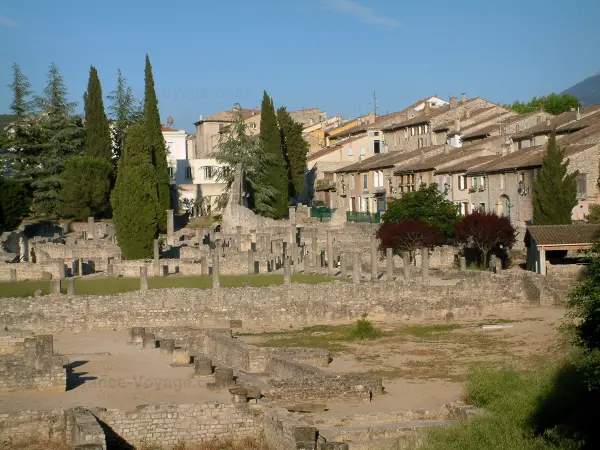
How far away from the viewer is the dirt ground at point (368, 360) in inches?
1009

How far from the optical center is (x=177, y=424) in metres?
22.6

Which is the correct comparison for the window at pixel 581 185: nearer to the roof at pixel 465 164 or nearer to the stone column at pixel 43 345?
the roof at pixel 465 164

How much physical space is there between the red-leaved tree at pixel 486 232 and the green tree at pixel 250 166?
2179cm

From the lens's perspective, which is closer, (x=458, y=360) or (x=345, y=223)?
(x=458, y=360)

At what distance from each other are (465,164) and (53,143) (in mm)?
30374

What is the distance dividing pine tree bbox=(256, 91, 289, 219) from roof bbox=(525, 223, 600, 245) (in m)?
Answer: 27.9

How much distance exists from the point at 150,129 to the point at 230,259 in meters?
23.7

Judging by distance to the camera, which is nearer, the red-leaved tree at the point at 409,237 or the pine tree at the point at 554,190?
the pine tree at the point at 554,190

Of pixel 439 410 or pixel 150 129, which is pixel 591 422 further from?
pixel 150 129

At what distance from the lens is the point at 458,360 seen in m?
32.8

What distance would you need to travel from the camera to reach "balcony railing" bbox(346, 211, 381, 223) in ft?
229

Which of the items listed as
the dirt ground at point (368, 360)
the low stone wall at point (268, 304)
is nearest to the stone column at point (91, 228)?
the low stone wall at point (268, 304)

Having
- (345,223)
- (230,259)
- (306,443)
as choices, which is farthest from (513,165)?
(306,443)

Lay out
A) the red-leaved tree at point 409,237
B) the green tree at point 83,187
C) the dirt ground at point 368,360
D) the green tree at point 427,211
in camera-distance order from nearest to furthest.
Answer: the dirt ground at point 368,360
the red-leaved tree at point 409,237
the green tree at point 427,211
the green tree at point 83,187
